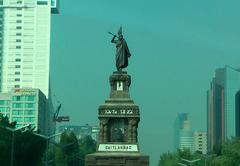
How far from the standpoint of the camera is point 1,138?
91.3m

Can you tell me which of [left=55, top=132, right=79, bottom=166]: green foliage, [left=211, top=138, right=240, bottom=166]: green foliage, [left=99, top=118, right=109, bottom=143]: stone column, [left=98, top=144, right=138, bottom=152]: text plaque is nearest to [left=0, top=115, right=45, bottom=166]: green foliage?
[left=211, top=138, right=240, bottom=166]: green foliage

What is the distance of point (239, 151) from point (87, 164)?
5340 cm

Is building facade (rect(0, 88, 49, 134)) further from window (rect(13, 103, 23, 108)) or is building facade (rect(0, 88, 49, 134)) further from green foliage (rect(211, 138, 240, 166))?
green foliage (rect(211, 138, 240, 166))

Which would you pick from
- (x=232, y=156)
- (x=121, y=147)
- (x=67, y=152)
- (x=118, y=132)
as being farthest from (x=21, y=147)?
(x=67, y=152)

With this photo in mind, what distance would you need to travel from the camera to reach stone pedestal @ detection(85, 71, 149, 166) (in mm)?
54125

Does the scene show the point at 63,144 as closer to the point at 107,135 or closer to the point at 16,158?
the point at 16,158

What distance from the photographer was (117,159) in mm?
54125

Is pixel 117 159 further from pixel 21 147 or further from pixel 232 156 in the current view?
pixel 232 156

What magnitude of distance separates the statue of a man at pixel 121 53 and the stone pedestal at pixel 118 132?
837mm

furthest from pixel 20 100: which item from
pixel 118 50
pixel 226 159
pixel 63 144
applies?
pixel 118 50

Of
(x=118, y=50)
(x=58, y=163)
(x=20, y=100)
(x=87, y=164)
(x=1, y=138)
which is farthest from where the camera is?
(x=20, y=100)

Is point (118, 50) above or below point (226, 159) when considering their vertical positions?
above

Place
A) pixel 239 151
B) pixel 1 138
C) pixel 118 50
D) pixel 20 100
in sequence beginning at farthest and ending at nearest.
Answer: pixel 20 100
pixel 239 151
pixel 1 138
pixel 118 50

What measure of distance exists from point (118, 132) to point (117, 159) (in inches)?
97.6
